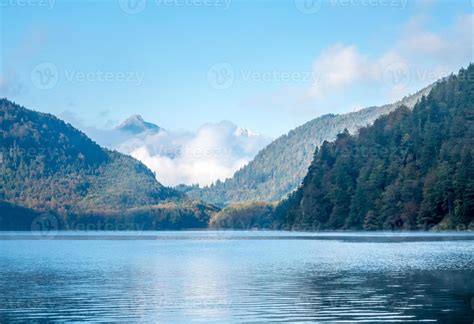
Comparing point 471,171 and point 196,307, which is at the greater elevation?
point 471,171

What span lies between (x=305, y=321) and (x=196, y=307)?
9024 mm

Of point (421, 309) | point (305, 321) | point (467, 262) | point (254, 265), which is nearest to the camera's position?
point (305, 321)

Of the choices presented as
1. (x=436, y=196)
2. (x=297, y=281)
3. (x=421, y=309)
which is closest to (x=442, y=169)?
(x=436, y=196)

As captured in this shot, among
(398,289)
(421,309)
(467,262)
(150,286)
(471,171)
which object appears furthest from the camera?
(471,171)

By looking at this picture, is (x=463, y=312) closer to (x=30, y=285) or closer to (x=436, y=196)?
(x=30, y=285)

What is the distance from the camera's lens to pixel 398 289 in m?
52.8

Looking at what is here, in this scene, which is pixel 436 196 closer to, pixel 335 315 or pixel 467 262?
pixel 467 262

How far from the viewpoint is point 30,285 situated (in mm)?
61281

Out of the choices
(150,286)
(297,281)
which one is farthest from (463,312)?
(150,286)

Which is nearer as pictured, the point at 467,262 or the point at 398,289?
the point at 398,289

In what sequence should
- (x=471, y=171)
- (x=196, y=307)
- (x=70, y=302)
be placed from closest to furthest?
(x=196, y=307) → (x=70, y=302) → (x=471, y=171)

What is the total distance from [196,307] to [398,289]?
15.8 meters

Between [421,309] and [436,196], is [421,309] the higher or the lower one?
the lower one

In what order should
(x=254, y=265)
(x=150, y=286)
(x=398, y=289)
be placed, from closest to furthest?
(x=398, y=289) → (x=150, y=286) → (x=254, y=265)
